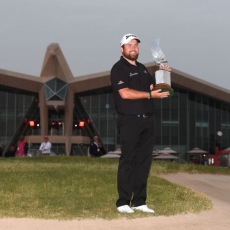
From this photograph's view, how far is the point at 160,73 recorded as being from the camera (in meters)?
6.14

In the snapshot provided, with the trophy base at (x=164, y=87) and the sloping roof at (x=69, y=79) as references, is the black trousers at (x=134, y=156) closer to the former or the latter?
the trophy base at (x=164, y=87)

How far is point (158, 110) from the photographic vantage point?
57.6 m

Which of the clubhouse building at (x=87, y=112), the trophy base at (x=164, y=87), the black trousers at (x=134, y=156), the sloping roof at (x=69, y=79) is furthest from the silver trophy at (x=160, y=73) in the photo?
the clubhouse building at (x=87, y=112)

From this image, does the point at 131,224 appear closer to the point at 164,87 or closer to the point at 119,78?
the point at 164,87

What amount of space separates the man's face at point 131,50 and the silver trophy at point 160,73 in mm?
202

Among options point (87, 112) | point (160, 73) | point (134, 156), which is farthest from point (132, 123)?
point (87, 112)

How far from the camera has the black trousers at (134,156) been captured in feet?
20.9

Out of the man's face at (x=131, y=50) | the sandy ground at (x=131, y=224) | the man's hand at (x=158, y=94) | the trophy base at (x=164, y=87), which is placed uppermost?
the man's face at (x=131, y=50)

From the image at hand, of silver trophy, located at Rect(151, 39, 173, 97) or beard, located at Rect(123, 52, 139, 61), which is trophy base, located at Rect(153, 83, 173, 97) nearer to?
silver trophy, located at Rect(151, 39, 173, 97)

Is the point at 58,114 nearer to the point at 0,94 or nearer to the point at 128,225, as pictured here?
the point at 0,94

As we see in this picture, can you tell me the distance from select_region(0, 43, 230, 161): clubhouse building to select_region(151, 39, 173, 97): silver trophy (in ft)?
155

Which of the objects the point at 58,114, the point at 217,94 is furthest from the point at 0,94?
the point at 217,94

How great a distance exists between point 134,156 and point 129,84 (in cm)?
88

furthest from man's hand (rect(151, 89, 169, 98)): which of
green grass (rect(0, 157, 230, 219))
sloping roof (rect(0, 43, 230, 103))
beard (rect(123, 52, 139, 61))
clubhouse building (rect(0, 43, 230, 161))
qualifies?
clubhouse building (rect(0, 43, 230, 161))
